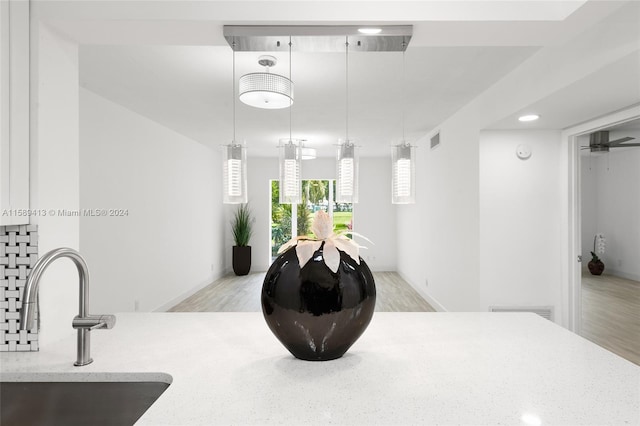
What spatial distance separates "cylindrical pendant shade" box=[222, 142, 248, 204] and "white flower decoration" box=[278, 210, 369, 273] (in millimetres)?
299

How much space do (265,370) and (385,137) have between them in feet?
16.6

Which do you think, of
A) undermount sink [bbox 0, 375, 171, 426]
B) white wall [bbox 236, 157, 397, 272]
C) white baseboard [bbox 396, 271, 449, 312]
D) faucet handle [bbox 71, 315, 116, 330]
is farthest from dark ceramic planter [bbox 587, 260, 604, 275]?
white wall [bbox 236, 157, 397, 272]

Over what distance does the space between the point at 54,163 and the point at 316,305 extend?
3.75 ft

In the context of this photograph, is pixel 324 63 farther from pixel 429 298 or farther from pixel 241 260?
pixel 241 260

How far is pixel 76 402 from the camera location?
115cm

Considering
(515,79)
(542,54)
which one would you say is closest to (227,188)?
(542,54)

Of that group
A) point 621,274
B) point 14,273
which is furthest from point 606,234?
point 14,273

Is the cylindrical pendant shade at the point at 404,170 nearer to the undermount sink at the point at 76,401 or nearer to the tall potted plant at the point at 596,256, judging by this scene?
the undermount sink at the point at 76,401

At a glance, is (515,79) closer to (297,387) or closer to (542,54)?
(542,54)

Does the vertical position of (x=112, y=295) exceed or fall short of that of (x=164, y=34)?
it falls short

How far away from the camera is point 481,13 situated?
54.3 inches

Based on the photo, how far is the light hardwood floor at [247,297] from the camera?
207 inches

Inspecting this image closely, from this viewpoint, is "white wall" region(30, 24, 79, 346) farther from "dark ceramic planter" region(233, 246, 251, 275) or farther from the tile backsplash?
"dark ceramic planter" region(233, 246, 251, 275)

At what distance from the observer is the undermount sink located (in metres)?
1.13
